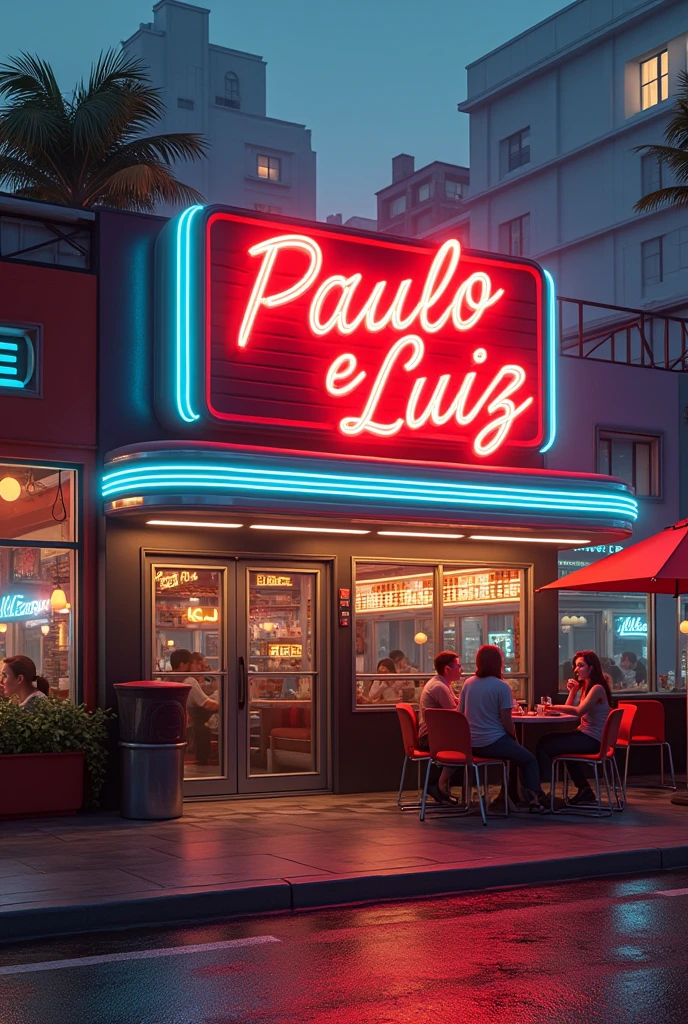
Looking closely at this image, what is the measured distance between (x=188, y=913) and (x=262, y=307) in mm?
7232

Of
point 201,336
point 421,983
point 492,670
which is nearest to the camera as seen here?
point 421,983

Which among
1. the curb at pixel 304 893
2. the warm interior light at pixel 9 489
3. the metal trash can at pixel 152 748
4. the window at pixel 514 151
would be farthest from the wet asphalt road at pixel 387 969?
the window at pixel 514 151

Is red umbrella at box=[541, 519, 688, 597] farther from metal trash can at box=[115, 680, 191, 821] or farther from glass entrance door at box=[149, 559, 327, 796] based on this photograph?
metal trash can at box=[115, 680, 191, 821]

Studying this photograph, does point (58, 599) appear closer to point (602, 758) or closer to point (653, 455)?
point (602, 758)

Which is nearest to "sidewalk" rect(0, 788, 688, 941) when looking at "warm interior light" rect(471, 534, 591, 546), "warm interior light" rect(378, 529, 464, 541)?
"warm interior light" rect(378, 529, 464, 541)

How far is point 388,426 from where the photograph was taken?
14.2 m

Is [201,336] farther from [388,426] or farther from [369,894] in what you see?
[369,894]

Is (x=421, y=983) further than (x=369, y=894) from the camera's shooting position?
No

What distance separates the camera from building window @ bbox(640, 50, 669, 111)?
41844mm

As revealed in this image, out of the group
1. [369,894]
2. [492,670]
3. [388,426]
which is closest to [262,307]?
[388,426]

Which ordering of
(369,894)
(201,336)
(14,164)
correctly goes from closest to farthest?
(369,894) → (201,336) → (14,164)

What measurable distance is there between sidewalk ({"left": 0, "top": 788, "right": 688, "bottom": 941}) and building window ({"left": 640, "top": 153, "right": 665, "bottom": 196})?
32.5 meters

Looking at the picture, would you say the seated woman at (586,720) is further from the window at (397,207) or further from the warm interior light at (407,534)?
the window at (397,207)

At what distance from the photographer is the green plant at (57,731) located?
483 inches
